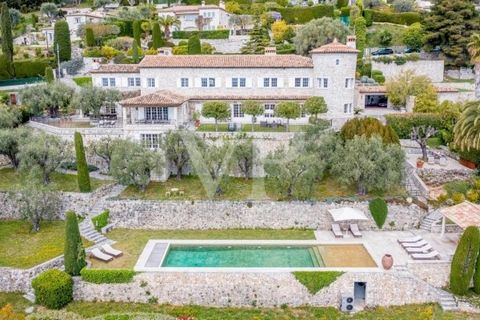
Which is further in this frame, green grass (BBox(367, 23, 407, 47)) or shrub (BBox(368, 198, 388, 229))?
green grass (BBox(367, 23, 407, 47))

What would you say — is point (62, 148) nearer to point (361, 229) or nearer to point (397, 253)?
point (361, 229)

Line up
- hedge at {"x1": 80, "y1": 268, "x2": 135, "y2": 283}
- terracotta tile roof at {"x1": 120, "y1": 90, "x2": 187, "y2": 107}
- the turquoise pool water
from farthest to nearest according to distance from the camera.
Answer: terracotta tile roof at {"x1": 120, "y1": 90, "x2": 187, "y2": 107} → the turquoise pool water → hedge at {"x1": 80, "y1": 268, "x2": 135, "y2": 283}

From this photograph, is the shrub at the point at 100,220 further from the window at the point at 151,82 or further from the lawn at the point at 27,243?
the window at the point at 151,82

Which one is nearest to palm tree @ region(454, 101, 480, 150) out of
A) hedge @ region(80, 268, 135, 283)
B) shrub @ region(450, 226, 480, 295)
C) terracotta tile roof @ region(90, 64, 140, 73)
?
shrub @ region(450, 226, 480, 295)

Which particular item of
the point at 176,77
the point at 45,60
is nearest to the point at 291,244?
the point at 176,77

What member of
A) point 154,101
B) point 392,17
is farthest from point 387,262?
point 392,17

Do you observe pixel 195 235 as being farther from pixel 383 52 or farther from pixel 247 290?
pixel 383 52

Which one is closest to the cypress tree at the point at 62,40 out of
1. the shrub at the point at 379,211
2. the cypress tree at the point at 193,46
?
the cypress tree at the point at 193,46

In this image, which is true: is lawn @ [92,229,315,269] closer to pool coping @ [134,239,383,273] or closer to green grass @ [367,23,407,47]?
pool coping @ [134,239,383,273]
